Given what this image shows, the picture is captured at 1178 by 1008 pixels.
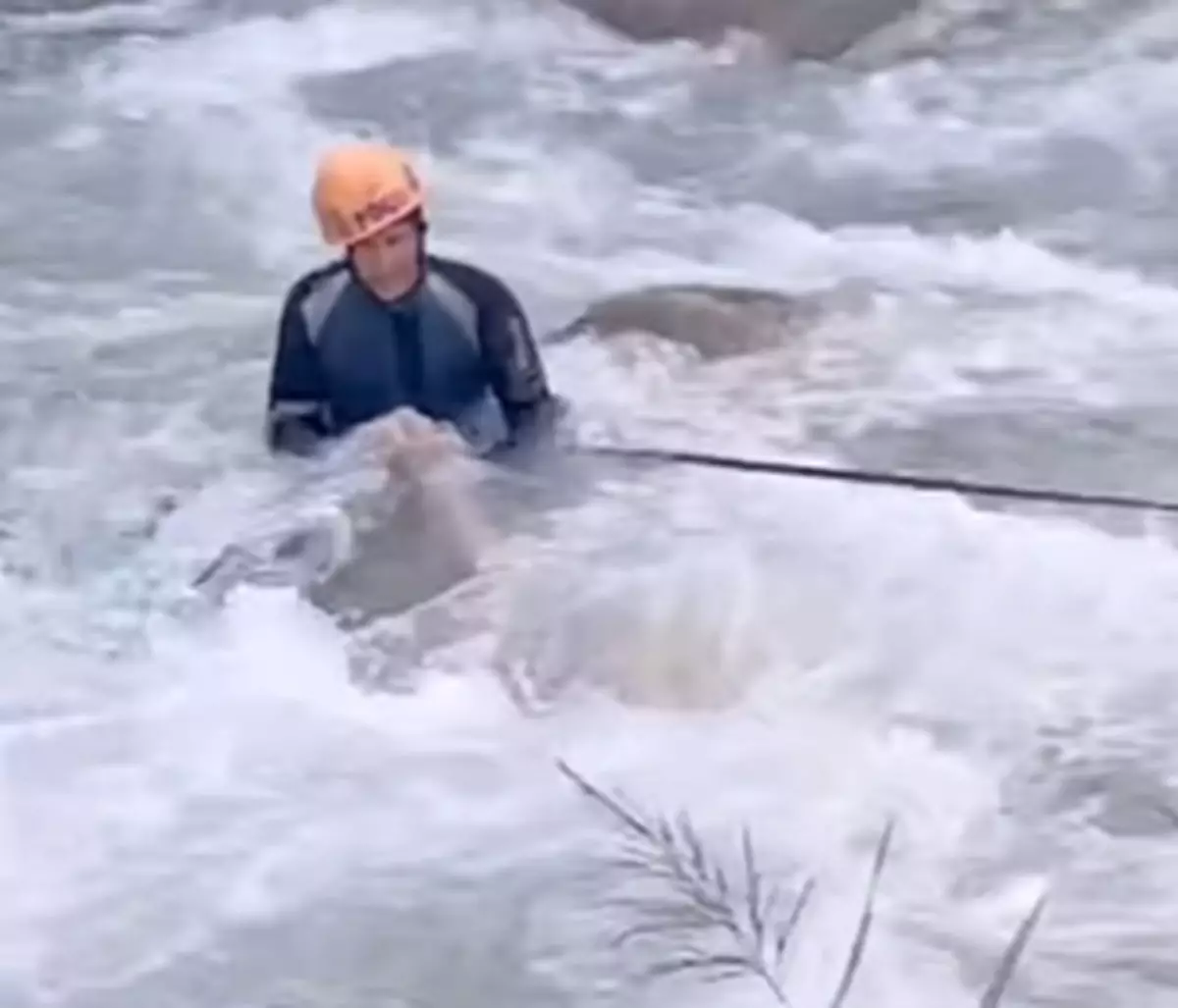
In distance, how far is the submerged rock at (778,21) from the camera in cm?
1021

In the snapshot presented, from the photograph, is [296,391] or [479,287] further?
[296,391]

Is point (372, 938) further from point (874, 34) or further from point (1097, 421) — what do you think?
point (874, 34)

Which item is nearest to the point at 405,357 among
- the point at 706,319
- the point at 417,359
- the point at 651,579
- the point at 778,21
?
the point at 417,359

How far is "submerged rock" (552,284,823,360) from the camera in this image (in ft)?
24.1

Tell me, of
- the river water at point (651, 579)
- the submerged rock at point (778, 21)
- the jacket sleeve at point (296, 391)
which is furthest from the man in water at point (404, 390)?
the submerged rock at point (778, 21)

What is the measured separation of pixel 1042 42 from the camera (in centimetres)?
1018

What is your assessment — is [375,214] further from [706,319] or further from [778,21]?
[778,21]

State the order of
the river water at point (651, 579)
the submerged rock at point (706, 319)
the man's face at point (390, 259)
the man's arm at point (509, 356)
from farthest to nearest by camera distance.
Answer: the submerged rock at point (706, 319), the man's arm at point (509, 356), the man's face at point (390, 259), the river water at point (651, 579)

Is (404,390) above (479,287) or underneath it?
underneath

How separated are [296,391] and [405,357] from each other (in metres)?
0.27

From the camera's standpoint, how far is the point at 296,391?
622 centimetres

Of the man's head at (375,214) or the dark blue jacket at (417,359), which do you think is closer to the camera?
the man's head at (375,214)

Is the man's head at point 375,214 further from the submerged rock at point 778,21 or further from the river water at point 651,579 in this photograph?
the submerged rock at point 778,21

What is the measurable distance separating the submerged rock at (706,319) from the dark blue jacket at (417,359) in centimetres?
117
